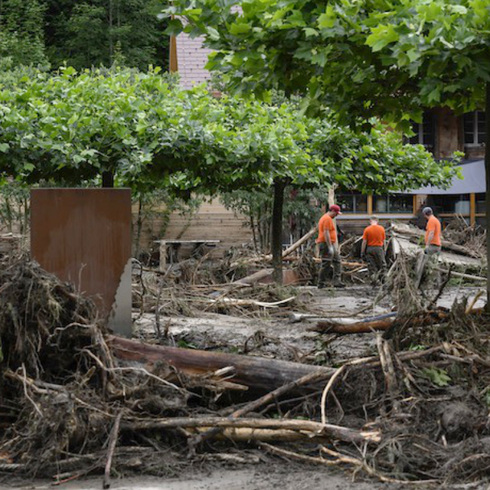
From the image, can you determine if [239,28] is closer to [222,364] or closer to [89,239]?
[222,364]

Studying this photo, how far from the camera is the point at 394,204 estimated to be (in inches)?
1332

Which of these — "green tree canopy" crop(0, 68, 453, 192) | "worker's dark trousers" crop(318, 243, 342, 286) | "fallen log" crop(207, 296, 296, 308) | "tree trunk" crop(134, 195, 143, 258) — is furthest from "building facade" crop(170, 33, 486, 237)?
"green tree canopy" crop(0, 68, 453, 192)

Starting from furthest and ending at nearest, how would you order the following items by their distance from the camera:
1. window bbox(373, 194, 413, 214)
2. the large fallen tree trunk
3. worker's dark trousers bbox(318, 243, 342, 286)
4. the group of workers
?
1. window bbox(373, 194, 413, 214)
2. worker's dark trousers bbox(318, 243, 342, 286)
3. the group of workers
4. the large fallen tree trunk

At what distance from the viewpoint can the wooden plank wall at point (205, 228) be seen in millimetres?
30703

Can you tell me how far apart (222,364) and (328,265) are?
598 inches

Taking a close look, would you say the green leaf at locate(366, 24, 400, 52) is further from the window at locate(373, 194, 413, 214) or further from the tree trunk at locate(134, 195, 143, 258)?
the window at locate(373, 194, 413, 214)

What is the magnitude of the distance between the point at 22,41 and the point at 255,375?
30441 mm

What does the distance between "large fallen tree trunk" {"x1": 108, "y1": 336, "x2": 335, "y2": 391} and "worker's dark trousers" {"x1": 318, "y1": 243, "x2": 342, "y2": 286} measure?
1469 centimetres

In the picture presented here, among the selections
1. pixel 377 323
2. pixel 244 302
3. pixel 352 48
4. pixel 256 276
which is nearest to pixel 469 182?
pixel 256 276

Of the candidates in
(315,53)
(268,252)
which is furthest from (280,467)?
(268,252)

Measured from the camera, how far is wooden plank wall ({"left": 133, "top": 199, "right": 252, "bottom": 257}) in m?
30.7

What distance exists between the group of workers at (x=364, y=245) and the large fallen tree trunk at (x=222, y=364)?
42.7ft

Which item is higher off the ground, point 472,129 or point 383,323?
point 472,129

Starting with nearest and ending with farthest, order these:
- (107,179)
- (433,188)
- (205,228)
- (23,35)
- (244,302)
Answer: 1. (107,179)
2. (244,302)
3. (205,228)
4. (433,188)
5. (23,35)
